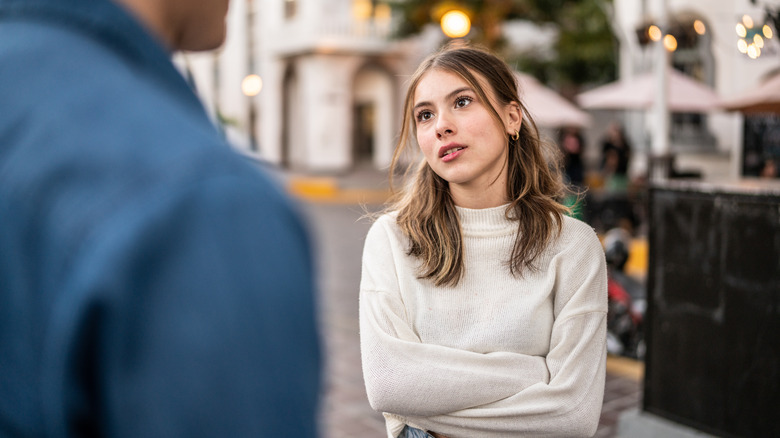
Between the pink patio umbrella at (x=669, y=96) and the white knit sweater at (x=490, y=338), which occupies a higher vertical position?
the pink patio umbrella at (x=669, y=96)

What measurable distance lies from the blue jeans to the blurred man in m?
1.36

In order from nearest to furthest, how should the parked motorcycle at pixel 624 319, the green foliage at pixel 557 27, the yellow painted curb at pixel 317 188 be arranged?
the parked motorcycle at pixel 624 319 → the green foliage at pixel 557 27 → the yellow painted curb at pixel 317 188

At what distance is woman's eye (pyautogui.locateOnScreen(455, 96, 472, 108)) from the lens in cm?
204

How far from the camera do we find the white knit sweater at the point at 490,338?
1.87 m

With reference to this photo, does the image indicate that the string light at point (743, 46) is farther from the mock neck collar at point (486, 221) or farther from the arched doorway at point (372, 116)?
the arched doorway at point (372, 116)

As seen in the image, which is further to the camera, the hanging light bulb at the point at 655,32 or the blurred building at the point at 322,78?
the blurred building at the point at 322,78

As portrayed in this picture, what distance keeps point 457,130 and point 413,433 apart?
77cm

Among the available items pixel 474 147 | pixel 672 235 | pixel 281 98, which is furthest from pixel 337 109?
pixel 474 147

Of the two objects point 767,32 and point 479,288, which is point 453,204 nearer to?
point 479,288

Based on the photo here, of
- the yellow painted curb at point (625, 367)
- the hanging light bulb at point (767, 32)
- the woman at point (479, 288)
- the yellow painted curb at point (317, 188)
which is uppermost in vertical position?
the hanging light bulb at point (767, 32)

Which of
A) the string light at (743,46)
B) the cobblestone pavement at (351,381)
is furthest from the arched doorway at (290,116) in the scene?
the string light at (743,46)

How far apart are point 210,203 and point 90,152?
0.10m

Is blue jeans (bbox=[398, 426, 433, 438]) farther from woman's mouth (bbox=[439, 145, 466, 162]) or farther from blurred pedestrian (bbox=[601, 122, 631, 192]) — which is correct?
blurred pedestrian (bbox=[601, 122, 631, 192])

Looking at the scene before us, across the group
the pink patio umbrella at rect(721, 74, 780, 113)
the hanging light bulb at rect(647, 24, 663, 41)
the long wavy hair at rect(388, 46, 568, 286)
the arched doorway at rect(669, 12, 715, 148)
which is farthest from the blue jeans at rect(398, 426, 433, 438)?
the arched doorway at rect(669, 12, 715, 148)
